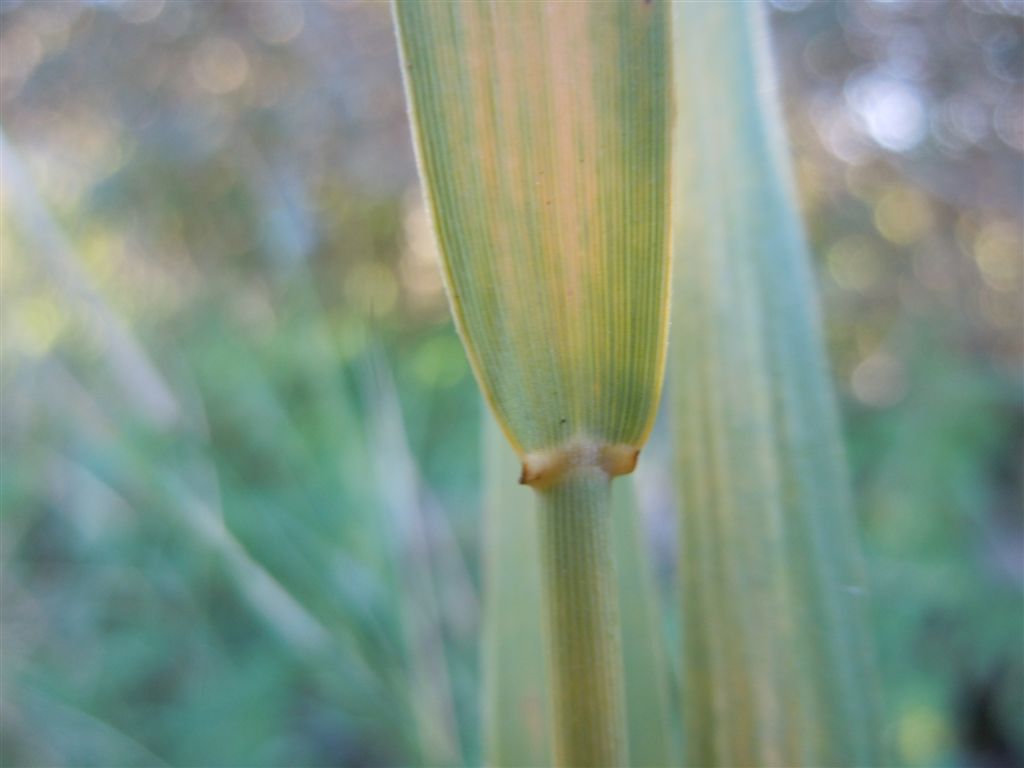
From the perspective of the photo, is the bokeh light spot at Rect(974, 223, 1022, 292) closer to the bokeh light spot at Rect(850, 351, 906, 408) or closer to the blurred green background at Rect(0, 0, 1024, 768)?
the blurred green background at Rect(0, 0, 1024, 768)

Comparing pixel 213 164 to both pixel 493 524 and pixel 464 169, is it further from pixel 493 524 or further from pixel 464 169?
pixel 464 169

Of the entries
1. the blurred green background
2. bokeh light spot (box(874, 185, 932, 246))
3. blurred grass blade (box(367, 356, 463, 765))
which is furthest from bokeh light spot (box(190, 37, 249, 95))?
bokeh light spot (box(874, 185, 932, 246))

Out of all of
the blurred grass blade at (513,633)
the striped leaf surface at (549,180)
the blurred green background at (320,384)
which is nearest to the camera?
the striped leaf surface at (549,180)

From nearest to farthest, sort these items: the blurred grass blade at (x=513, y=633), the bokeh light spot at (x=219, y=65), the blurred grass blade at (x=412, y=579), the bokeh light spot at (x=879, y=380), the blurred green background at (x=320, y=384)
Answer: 1. the blurred grass blade at (x=513, y=633)
2. the blurred grass blade at (x=412, y=579)
3. the blurred green background at (x=320, y=384)
4. the bokeh light spot at (x=879, y=380)
5. the bokeh light spot at (x=219, y=65)

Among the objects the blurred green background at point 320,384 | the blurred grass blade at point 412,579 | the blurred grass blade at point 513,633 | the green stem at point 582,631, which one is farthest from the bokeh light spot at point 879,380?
the green stem at point 582,631

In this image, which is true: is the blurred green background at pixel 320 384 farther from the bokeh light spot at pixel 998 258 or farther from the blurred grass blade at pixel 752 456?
the blurred grass blade at pixel 752 456

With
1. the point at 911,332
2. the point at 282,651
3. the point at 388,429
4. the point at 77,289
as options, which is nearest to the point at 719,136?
the point at 388,429

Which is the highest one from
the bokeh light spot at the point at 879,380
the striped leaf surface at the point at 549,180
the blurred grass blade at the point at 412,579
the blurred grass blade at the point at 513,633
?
the striped leaf surface at the point at 549,180
